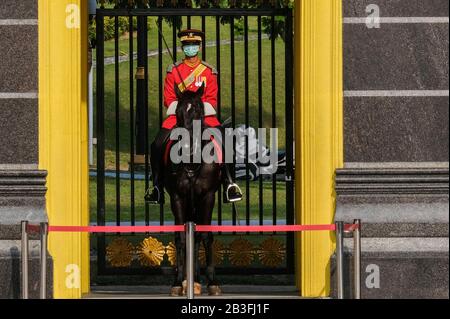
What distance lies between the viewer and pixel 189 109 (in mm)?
14070

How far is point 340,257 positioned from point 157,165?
2555 mm

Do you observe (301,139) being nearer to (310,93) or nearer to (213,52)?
(310,93)

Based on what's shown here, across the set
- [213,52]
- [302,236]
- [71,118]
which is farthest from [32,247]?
[213,52]

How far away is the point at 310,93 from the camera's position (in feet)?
46.1

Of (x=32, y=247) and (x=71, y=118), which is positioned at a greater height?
(x=71, y=118)

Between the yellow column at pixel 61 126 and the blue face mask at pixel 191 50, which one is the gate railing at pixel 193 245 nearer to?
the yellow column at pixel 61 126

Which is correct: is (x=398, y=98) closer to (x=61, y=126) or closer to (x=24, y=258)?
(x=61, y=126)

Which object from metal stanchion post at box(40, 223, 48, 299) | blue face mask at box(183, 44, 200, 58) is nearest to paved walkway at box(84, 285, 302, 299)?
metal stanchion post at box(40, 223, 48, 299)

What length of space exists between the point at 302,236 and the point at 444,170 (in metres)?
1.67

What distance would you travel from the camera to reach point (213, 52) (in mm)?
60156

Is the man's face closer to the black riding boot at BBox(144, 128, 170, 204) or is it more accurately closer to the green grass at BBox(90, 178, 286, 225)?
the black riding boot at BBox(144, 128, 170, 204)

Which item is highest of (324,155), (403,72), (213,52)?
(213,52)

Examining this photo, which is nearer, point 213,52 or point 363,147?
point 363,147

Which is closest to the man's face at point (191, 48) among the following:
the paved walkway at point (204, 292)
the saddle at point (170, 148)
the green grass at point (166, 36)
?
the saddle at point (170, 148)
